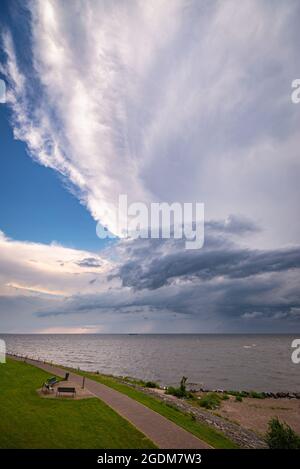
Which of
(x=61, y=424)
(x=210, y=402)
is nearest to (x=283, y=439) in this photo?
(x=61, y=424)

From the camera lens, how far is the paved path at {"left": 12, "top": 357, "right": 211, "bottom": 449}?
14.6 metres

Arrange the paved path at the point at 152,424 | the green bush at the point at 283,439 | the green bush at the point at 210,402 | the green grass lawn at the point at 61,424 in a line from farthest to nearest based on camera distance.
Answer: the green bush at the point at 210,402, the green bush at the point at 283,439, the paved path at the point at 152,424, the green grass lawn at the point at 61,424

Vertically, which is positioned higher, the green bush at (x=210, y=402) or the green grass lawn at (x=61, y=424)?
the green grass lawn at (x=61, y=424)

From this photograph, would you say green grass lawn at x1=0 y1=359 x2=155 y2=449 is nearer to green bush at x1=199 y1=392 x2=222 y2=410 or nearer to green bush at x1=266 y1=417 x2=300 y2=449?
green bush at x1=266 y1=417 x2=300 y2=449

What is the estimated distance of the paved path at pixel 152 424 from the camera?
14.6m

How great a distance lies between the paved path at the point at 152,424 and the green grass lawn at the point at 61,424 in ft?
2.00

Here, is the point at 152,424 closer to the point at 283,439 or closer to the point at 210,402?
the point at 283,439

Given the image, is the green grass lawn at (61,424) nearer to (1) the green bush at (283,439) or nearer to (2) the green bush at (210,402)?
(1) the green bush at (283,439)

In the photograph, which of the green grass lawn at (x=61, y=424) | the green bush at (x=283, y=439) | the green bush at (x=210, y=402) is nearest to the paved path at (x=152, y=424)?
the green grass lawn at (x=61, y=424)

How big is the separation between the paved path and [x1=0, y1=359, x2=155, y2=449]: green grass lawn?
608 millimetres

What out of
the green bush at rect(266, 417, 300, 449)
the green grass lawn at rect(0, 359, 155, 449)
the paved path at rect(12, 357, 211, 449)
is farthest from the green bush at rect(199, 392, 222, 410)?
the green bush at rect(266, 417, 300, 449)

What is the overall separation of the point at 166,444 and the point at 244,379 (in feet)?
167
